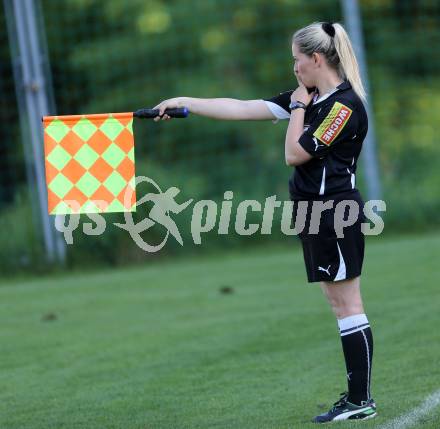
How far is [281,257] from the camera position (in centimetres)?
1178

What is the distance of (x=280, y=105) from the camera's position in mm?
5133

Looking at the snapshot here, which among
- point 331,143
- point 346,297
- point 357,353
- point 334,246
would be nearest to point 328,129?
point 331,143

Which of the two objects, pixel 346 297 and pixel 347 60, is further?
pixel 346 297

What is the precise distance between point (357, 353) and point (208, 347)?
2.35 metres

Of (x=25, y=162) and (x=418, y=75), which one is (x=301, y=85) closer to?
(x=25, y=162)

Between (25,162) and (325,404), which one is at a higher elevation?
(25,162)

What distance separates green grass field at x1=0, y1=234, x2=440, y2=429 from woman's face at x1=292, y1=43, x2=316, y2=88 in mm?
1561

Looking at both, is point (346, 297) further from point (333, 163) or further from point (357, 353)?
point (333, 163)

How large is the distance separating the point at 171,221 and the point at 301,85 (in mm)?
7962

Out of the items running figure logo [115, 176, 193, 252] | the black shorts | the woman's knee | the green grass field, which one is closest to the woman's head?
the black shorts

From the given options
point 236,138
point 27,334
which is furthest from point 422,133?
point 27,334

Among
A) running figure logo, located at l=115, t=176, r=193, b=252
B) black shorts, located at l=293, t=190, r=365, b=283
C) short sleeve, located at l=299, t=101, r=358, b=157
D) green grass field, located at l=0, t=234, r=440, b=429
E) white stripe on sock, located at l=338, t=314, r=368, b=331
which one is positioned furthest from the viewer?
running figure logo, located at l=115, t=176, r=193, b=252

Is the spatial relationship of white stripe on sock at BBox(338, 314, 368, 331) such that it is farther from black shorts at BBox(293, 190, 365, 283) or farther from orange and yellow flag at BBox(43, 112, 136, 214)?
orange and yellow flag at BBox(43, 112, 136, 214)

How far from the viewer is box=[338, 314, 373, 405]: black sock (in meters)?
5.03
